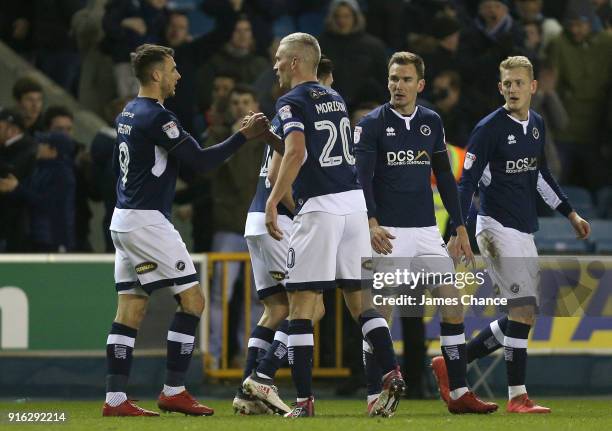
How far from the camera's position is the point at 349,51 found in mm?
15125

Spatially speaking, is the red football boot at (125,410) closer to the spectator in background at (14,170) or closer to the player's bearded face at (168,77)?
the player's bearded face at (168,77)

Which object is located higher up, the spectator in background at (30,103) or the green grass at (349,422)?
the spectator in background at (30,103)

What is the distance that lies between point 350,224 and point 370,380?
106cm

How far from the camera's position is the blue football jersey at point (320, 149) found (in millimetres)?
8883

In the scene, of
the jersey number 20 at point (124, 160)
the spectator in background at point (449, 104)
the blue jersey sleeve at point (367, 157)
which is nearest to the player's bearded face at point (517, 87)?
the blue jersey sleeve at point (367, 157)

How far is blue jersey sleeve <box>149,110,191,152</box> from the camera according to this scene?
9125 millimetres

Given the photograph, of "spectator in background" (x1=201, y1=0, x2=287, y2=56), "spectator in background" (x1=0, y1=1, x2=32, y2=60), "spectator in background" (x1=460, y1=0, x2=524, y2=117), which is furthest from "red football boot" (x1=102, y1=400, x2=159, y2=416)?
"spectator in background" (x1=0, y1=1, x2=32, y2=60)

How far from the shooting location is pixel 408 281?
31.9 feet

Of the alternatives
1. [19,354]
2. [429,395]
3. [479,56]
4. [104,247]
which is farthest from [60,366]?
[479,56]

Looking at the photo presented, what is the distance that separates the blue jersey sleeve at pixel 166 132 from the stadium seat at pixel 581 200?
739 centimetres

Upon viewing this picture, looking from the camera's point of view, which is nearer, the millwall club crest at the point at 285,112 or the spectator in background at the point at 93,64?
the millwall club crest at the point at 285,112

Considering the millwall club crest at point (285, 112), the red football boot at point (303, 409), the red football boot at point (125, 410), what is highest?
the millwall club crest at point (285, 112)

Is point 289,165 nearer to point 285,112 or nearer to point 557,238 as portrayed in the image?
point 285,112

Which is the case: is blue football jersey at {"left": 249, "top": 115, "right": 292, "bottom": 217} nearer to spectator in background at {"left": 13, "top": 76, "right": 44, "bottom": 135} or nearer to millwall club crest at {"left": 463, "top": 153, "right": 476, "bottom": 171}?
millwall club crest at {"left": 463, "top": 153, "right": 476, "bottom": 171}
